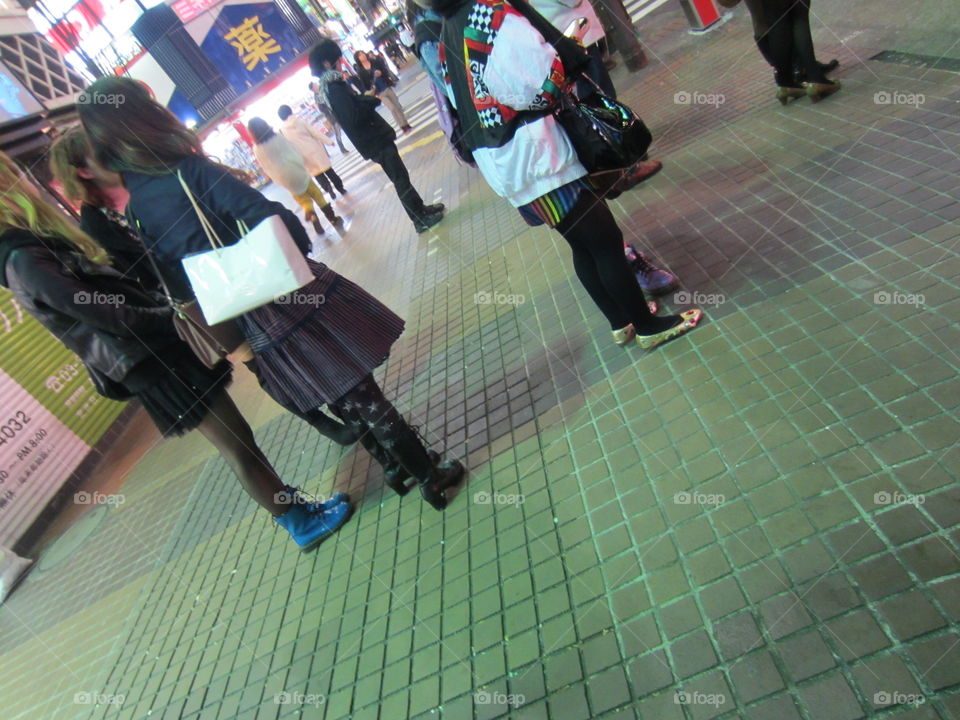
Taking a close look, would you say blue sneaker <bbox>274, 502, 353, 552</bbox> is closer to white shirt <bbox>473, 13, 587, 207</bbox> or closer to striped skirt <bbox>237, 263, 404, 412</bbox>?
striped skirt <bbox>237, 263, 404, 412</bbox>

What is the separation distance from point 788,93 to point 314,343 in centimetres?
429

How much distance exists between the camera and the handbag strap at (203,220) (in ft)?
7.28

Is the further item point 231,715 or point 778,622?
point 231,715

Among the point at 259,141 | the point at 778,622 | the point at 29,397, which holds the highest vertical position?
the point at 259,141

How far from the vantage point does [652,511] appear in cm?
231

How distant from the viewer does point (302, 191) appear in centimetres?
848

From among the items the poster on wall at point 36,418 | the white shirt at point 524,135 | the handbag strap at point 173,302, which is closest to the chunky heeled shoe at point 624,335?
the white shirt at point 524,135

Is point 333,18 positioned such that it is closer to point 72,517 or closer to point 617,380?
point 72,517

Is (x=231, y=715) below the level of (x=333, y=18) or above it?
below

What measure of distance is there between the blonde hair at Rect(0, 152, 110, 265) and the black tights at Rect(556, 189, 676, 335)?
2179 millimetres

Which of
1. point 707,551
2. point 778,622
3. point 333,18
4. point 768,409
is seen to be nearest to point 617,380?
point 768,409

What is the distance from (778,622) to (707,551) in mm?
333

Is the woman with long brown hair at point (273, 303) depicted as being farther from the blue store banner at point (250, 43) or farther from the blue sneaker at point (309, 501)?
the blue store banner at point (250, 43)

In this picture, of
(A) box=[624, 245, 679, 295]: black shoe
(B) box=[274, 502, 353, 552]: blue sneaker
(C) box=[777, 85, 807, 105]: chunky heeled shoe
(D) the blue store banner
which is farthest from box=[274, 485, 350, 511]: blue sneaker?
(D) the blue store banner
